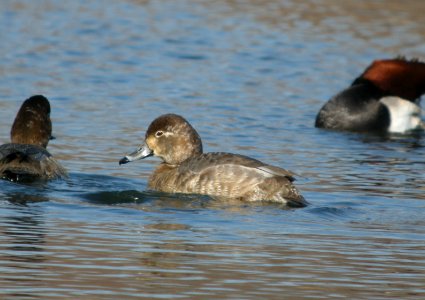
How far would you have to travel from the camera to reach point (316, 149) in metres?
13.4

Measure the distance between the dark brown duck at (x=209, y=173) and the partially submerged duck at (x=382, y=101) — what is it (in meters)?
4.78

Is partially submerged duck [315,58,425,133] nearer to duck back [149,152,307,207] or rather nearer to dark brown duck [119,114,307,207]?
dark brown duck [119,114,307,207]

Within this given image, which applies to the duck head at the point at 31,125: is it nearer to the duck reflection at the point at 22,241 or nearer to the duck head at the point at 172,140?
the duck head at the point at 172,140

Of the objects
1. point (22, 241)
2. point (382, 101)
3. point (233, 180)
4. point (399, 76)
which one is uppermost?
point (399, 76)

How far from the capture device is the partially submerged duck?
50.8ft

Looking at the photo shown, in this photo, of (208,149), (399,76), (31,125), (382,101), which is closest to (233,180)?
(31,125)

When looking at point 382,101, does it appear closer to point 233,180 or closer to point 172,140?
point 172,140

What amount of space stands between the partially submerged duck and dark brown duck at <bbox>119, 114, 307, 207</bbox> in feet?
15.7

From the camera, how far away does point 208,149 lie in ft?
42.7

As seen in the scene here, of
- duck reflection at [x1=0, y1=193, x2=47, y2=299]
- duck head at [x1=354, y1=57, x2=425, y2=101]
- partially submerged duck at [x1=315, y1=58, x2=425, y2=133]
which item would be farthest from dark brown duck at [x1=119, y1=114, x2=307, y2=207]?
duck head at [x1=354, y1=57, x2=425, y2=101]

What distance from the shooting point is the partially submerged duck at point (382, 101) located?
1549 centimetres

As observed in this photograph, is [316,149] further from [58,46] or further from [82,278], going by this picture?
[58,46]

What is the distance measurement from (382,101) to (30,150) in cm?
669

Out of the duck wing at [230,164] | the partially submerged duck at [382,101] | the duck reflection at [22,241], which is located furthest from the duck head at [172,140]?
the partially submerged duck at [382,101]
